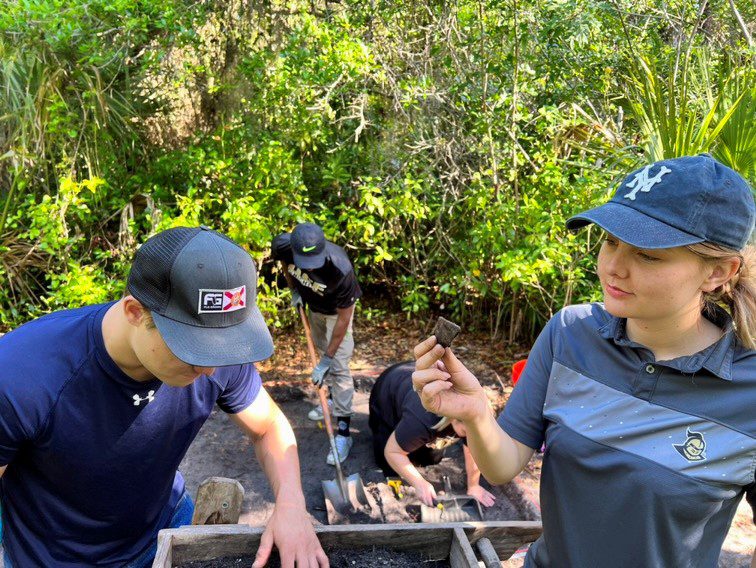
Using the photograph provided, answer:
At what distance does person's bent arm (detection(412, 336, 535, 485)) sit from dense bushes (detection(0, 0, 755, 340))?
3499mm

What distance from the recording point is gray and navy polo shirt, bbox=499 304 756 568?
1290mm

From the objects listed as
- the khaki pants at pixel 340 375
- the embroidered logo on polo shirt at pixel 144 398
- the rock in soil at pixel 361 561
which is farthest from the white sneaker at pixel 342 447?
the embroidered logo on polo shirt at pixel 144 398

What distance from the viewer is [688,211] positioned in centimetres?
125

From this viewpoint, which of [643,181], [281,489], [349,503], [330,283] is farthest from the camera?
[330,283]

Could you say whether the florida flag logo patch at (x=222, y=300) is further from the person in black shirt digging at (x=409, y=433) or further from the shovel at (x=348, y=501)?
the shovel at (x=348, y=501)

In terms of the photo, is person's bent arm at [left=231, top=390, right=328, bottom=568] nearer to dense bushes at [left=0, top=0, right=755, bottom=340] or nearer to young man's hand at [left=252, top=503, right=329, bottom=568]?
young man's hand at [left=252, top=503, right=329, bottom=568]

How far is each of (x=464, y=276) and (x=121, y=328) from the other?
15.7 feet

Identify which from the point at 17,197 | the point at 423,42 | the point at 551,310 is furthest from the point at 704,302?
the point at 17,197

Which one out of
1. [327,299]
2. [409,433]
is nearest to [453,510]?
[409,433]

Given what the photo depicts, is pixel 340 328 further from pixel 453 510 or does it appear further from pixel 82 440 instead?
pixel 82 440

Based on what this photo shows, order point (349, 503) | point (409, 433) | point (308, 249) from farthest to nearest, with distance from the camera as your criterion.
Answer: point (308, 249)
point (349, 503)
point (409, 433)

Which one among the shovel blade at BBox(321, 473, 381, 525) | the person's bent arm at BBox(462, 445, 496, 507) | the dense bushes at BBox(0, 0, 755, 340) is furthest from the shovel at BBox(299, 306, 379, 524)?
the dense bushes at BBox(0, 0, 755, 340)

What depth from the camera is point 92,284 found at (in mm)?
4918

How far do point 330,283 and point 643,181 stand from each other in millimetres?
3274
